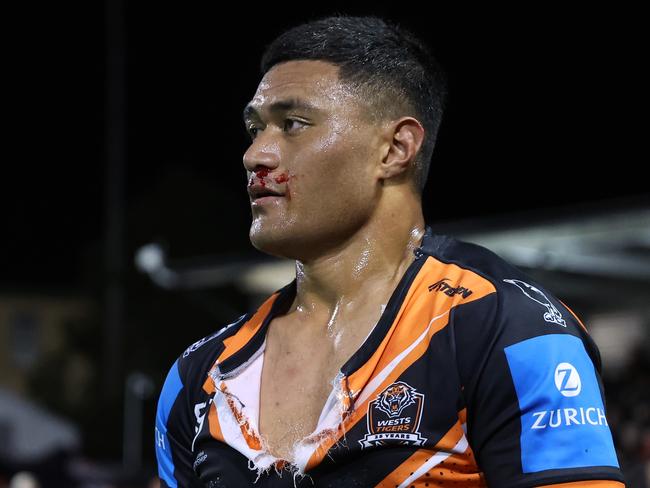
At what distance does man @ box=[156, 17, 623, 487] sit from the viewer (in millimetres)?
1781

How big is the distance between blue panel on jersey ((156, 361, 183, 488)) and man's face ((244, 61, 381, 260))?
14.9 inches

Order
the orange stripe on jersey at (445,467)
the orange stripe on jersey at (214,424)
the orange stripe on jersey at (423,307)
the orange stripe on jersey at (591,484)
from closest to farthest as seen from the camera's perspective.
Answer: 1. the orange stripe on jersey at (591,484)
2. the orange stripe on jersey at (445,467)
3. the orange stripe on jersey at (423,307)
4. the orange stripe on jersey at (214,424)

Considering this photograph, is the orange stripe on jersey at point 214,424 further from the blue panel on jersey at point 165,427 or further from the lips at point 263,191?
the lips at point 263,191

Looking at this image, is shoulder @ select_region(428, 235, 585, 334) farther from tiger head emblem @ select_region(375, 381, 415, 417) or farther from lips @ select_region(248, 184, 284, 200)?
lips @ select_region(248, 184, 284, 200)

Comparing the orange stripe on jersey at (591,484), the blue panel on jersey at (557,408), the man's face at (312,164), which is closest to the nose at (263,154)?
the man's face at (312,164)

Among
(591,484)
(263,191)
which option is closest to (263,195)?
(263,191)

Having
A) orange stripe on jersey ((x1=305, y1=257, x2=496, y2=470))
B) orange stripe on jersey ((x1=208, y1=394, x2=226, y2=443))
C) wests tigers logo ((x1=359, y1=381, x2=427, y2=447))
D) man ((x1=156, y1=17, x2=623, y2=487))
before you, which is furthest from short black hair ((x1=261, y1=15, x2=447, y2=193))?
orange stripe on jersey ((x1=208, y1=394, x2=226, y2=443))

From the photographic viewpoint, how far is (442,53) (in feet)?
37.1

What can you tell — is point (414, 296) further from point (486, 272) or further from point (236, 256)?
point (236, 256)

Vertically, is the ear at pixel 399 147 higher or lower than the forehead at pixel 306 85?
lower

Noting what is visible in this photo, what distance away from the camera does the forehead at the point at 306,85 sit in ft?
6.94

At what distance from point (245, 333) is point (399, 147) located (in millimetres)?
529

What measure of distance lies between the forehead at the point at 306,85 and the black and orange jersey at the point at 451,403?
37 centimetres

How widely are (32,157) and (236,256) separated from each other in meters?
10.7
